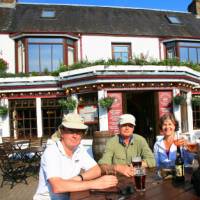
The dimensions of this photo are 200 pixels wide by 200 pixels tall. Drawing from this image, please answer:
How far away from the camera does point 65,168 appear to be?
139 inches

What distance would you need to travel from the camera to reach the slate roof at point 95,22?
58.4ft

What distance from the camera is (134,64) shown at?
14.4 meters

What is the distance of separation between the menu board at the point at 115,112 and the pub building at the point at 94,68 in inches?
1.4

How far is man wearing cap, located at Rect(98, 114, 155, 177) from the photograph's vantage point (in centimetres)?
479

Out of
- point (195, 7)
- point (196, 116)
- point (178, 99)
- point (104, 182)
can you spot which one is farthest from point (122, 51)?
point (104, 182)

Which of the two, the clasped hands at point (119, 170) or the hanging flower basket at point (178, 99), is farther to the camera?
the hanging flower basket at point (178, 99)

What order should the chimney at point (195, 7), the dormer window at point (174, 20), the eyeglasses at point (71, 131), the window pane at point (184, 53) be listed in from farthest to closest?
the chimney at point (195, 7) < the dormer window at point (174, 20) < the window pane at point (184, 53) < the eyeglasses at point (71, 131)

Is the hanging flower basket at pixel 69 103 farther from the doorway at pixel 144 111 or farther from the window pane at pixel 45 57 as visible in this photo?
the window pane at pixel 45 57

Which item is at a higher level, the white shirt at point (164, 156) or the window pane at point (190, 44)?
the window pane at point (190, 44)

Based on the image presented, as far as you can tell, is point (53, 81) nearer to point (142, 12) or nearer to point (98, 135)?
point (98, 135)

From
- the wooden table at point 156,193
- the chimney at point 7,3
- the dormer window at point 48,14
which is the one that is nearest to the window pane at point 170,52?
the dormer window at point 48,14

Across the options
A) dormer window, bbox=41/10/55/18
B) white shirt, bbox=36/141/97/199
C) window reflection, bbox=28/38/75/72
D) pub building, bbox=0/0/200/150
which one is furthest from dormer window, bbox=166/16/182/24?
white shirt, bbox=36/141/97/199

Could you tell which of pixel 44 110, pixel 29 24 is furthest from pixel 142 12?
pixel 44 110

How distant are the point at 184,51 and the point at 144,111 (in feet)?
14.9
